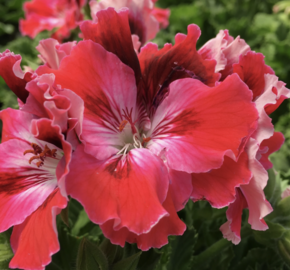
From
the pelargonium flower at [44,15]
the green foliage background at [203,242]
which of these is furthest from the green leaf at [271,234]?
the pelargonium flower at [44,15]

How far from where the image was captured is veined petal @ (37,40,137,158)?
0.63 m

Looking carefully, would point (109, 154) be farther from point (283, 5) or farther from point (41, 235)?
point (283, 5)

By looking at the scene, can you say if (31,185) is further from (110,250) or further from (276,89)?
(276,89)

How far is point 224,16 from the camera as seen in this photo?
2357 millimetres

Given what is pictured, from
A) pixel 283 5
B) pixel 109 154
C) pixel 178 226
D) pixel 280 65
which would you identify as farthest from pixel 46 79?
pixel 283 5

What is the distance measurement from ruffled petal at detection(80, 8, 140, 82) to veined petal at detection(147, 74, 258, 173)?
4.2 inches

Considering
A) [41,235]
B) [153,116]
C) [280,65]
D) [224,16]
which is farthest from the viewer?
[224,16]

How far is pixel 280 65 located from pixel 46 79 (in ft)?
5.79

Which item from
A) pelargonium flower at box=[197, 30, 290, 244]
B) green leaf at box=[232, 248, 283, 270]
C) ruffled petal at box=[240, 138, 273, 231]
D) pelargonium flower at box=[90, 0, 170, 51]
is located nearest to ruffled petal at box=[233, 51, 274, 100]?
pelargonium flower at box=[197, 30, 290, 244]

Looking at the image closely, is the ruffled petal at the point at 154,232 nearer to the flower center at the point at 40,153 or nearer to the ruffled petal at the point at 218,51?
the flower center at the point at 40,153

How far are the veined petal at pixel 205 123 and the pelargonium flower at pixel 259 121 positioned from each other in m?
0.03

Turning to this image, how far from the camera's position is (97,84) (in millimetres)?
656

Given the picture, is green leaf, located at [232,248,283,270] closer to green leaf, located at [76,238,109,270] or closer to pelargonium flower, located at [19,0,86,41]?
green leaf, located at [76,238,109,270]

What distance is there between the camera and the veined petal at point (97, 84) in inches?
24.8
